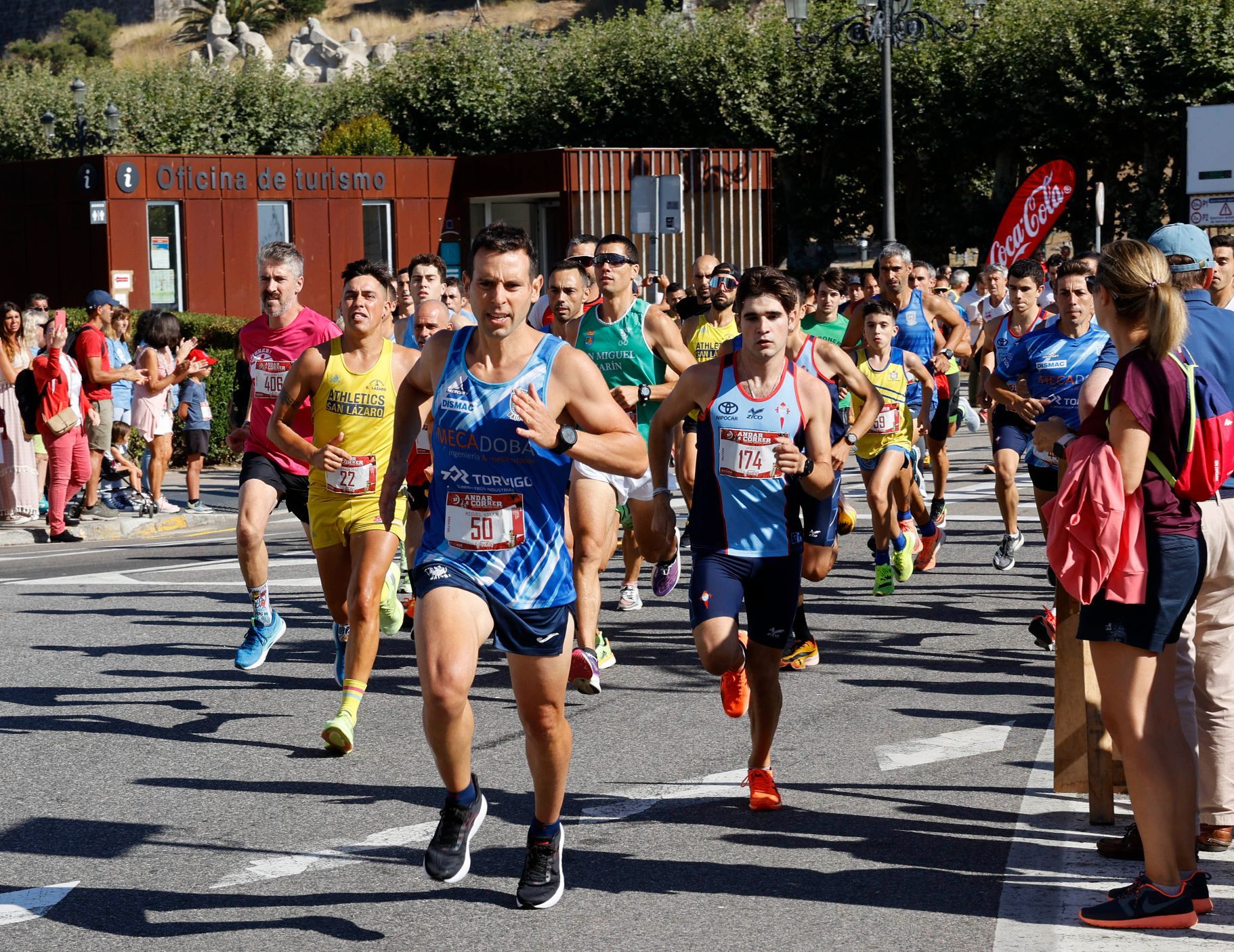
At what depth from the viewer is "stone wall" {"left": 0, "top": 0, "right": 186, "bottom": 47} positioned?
100m

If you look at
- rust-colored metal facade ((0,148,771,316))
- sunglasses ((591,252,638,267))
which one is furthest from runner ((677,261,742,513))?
rust-colored metal facade ((0,148,771,316))

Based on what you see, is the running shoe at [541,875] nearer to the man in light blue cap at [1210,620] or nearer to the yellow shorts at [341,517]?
the man in light blue cap at [1210,620]

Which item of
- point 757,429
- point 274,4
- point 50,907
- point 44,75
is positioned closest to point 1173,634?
point 757,429

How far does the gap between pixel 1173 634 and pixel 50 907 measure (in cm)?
327

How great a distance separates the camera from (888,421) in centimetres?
1042

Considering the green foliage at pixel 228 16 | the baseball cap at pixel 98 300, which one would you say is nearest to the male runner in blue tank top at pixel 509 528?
the baseball cap at pixel 98 300

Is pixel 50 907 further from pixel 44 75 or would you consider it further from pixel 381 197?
pixel 44 75

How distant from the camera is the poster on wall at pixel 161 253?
1156 inches

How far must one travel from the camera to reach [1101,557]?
4.52 meters

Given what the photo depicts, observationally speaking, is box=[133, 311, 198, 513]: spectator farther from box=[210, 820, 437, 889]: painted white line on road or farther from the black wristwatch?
the black wristwatch

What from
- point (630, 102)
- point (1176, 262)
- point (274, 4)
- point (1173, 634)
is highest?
point (274, 4)

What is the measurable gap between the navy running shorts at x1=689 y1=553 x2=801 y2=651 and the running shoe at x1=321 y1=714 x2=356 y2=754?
1592 mm

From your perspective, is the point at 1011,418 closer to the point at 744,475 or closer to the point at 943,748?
the point at 943,748

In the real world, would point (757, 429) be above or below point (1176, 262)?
below
